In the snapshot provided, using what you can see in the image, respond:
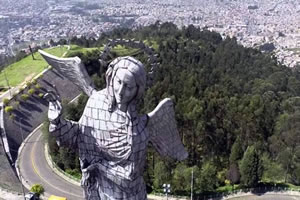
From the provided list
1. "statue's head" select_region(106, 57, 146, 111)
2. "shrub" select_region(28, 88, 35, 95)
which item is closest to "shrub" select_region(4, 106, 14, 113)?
"shrub" select_region(28, 88, 35, 95)

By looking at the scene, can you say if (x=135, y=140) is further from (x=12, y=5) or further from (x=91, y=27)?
(x=12, y=5)

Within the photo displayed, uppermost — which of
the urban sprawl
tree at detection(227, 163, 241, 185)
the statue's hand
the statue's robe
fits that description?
the statue's hand

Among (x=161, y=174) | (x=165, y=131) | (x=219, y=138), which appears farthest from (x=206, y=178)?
(x=165, y=131)

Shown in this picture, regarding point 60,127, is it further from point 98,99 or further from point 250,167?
point 250,167

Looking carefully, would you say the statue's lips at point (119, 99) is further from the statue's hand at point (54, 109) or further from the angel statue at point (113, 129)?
the statue's hand at point (54, 109)

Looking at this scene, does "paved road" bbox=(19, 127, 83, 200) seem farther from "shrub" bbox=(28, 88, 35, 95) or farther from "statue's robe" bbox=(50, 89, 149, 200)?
"statue's robe" bbox=(50, 89, 149, 200)

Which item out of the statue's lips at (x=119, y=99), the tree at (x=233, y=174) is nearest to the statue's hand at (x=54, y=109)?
the statue's lips at (x=119, y=99)

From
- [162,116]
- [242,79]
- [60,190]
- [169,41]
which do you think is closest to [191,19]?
[169,41]
